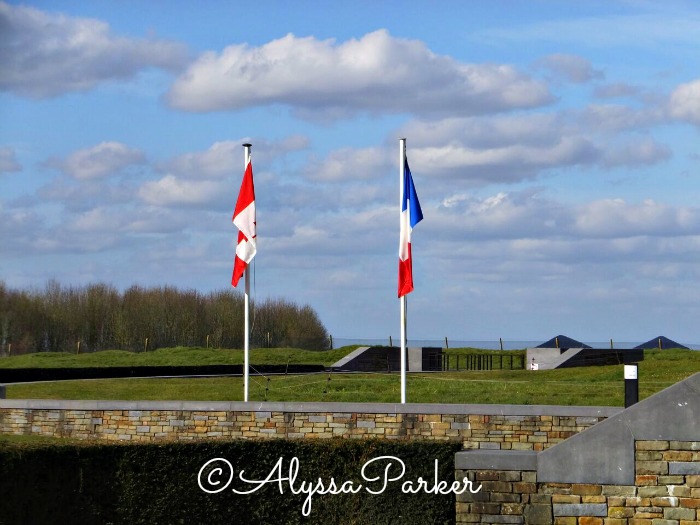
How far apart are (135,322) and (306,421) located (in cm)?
3828

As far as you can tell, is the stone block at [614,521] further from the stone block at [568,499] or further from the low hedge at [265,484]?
the low hedge at [265,484]

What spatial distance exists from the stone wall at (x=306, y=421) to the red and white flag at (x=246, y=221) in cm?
282

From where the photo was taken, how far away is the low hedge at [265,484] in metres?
11.8

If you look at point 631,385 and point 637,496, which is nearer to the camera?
point 637,496

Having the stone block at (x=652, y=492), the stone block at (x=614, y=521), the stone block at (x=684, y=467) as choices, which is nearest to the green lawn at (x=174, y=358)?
the stone block at (x=614, y=521)

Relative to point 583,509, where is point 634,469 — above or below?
above

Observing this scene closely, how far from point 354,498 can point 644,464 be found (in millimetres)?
3275

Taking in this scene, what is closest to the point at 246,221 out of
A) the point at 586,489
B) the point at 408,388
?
the point at 408,388

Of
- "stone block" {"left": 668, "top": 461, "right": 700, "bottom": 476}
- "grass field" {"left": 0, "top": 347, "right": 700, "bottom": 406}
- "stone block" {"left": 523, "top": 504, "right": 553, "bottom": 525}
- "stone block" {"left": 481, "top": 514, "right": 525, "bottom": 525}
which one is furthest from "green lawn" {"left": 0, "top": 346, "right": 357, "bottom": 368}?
"stone block" {"left": 668, "top": 461, "right": 700, "bottom": 476}

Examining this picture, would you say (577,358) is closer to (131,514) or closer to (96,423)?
(96,423)

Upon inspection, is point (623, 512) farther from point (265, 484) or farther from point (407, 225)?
point (407, 225)

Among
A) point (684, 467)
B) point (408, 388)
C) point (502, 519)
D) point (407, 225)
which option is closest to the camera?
point (684, 467)

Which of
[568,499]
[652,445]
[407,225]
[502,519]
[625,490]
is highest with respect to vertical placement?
[407,225]

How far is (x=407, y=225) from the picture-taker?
1886 cm
